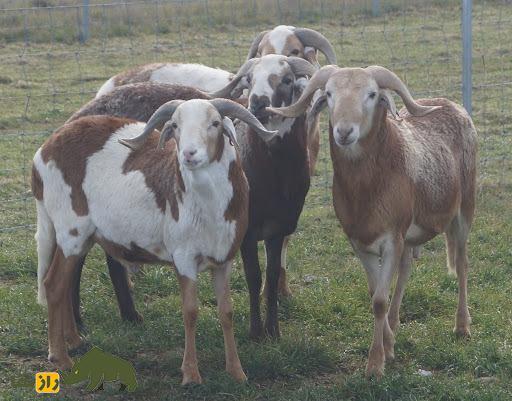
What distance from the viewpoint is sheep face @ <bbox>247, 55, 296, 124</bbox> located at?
651 cm

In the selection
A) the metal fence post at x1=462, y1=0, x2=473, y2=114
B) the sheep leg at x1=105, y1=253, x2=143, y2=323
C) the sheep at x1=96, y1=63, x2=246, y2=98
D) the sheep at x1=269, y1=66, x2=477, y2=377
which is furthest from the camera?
the metal fence post at x1=462, y1=0, x2=473, y2=114

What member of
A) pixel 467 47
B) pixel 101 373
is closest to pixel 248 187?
pixel 101 373

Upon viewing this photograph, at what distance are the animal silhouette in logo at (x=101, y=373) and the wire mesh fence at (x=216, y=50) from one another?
3.79 metres

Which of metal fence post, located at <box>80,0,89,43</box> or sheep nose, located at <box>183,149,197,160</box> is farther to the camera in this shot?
metal fence post, located at <box>80,0,89,43</box>

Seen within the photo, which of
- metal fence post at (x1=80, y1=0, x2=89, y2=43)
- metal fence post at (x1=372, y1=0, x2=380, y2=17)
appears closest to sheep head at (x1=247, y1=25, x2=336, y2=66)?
metal fence post at (x1=80, y1=0, x2=89, y2=43)

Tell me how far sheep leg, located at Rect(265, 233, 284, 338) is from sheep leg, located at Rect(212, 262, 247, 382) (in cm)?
65

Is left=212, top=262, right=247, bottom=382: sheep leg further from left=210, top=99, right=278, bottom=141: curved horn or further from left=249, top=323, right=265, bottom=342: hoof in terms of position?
left=210, top=99, right=278, bottom=141: curved horn

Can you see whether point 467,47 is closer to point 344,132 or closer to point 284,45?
point 284,45

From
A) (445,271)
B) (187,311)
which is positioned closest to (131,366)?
(187,311)

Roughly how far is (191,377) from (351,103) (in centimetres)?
181

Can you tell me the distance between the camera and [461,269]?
22.6ft

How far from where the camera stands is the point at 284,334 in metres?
6.80

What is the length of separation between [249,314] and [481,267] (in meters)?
1.99

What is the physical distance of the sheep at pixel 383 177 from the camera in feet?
19.2
